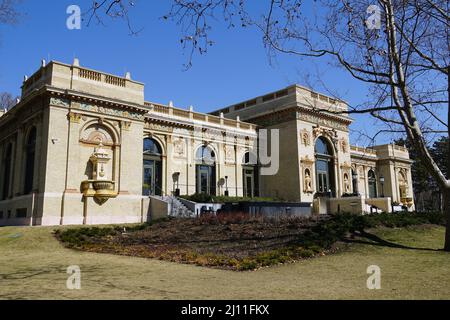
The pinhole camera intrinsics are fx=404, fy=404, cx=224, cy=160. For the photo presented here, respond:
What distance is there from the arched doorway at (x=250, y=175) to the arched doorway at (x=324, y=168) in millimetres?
6322

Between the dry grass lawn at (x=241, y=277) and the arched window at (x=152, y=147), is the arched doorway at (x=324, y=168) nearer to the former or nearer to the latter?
the arched window at (x=152, y=147)

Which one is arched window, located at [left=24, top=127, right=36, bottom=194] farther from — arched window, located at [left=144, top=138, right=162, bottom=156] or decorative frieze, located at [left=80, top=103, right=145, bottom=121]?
arched window, located at [left=144, top=138, right=162, bottom=156]

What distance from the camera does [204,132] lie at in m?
37.4

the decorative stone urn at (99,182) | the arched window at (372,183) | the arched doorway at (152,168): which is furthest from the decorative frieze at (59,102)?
the arched window at (372,183)

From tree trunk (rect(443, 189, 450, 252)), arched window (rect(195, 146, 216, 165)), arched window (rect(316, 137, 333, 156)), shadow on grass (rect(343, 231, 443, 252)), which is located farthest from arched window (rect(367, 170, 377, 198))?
tree trunk (rect(443, 189, 450, 252))

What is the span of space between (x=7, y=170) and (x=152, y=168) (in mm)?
12371

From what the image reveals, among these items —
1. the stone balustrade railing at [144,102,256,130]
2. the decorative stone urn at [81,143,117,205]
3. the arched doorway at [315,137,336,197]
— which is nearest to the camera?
the decorative stone urn at [81,143,117,205]

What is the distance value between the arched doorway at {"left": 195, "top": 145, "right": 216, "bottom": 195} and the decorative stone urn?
9847mm

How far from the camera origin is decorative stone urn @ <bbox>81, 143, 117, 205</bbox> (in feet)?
90.2

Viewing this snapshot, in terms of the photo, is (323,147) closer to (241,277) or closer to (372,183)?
(372,183)

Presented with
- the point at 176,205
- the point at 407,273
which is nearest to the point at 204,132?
the point at 176,205

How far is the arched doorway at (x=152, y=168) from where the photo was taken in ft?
109

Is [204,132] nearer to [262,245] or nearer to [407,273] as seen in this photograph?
[262,245]
